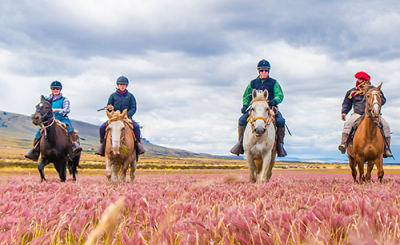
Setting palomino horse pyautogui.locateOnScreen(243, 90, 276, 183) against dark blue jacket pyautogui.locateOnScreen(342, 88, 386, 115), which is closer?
palomino horse pyautogui.locateOnScreen(243, 90, 276, 183)

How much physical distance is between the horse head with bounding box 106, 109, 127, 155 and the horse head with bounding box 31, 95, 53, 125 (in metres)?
2.61

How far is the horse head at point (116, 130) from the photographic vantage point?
37.9 ft

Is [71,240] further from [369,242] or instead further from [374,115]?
[374,115]

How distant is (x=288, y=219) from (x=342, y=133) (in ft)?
36.6

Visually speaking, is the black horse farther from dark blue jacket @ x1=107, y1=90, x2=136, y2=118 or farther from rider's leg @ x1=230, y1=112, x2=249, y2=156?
rider's leg @ x1=230, y1=112, x2=249, y2=156

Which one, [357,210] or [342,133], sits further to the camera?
[342,133]

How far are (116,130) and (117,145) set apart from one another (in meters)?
0.60

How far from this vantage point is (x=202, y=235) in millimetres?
2273

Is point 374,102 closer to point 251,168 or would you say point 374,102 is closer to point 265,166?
point 265,166

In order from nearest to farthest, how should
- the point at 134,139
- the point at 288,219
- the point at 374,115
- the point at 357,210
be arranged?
the point at 288,219 < the point at 357,210 < the point at 374,115 < the point at 134,139

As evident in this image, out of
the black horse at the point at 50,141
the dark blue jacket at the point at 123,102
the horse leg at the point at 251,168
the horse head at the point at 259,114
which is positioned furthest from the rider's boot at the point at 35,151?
the horse head at the point at 259,114

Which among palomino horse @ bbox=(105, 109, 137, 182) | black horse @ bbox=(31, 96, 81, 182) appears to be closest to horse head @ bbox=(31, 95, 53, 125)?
black horse @ bbox=(31, 96, 81, 182)

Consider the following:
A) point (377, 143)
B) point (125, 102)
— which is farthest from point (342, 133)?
point (125, 102)

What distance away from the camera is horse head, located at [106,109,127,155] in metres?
11.6
